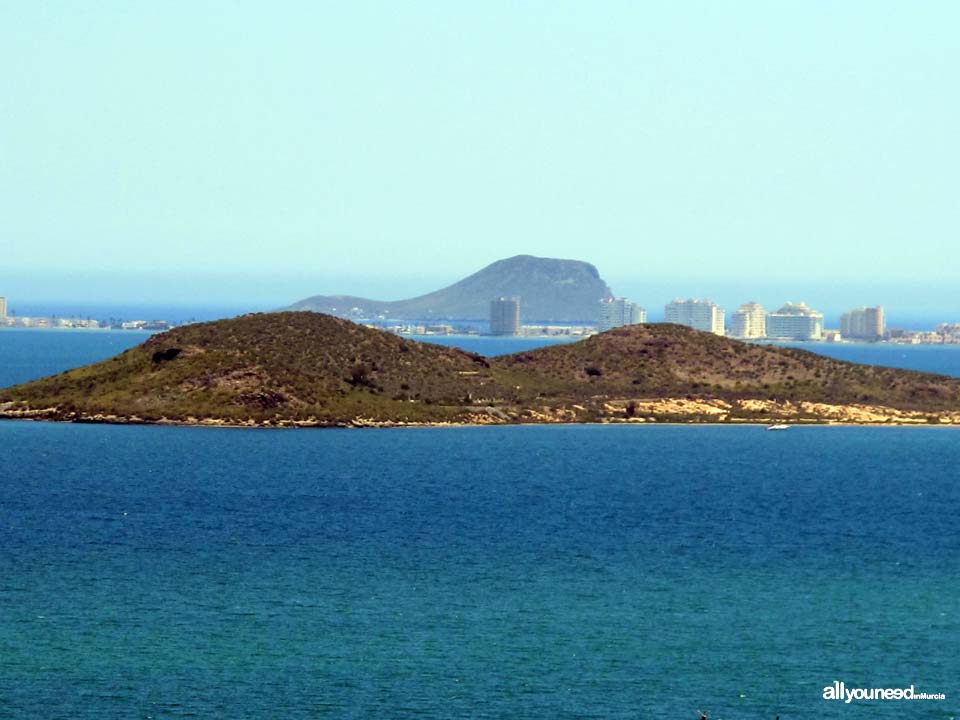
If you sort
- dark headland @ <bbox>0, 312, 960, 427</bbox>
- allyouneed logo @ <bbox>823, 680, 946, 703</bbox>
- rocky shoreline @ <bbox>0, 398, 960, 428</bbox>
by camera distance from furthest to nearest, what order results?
dark headland @ <bbox>0, 312, 960, 427</bbox>, rocky shoreline @ <bbox>0, 398, 960, 428</bbox>, allyouneed logo @ <bbox>823, 680, 946, 703</bbox>

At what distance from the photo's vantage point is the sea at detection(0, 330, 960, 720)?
62219 millimetres

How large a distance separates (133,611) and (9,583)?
9371mm

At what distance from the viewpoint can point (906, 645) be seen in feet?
229

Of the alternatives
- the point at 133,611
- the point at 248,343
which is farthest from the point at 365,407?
the point at 133,611

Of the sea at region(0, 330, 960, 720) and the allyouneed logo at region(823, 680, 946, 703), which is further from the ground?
the sea at region(0, 330, 960, 720)

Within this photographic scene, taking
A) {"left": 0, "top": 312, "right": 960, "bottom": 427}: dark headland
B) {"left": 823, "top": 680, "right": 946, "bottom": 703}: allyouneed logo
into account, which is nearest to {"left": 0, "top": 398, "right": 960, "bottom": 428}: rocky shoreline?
{"left": 0, "top": 312, "right": 960, "bottom": 427}: dark headland

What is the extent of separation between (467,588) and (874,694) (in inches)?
939

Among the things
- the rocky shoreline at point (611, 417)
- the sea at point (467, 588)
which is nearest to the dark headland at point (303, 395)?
the rocky shoreline at point (611, 417)

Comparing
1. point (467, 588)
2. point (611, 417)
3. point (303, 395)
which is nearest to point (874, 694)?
point (467, 588)

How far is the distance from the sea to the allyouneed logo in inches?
18.2

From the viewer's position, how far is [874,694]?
204 feet

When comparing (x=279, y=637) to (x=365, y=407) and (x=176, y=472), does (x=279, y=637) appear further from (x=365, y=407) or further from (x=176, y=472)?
(x=365, y=407)

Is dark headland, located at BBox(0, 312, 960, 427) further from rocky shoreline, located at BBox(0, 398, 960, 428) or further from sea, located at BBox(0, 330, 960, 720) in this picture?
sea, located at BBox(0, 330, 960, 720)

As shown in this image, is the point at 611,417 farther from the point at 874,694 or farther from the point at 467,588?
the point at 874,694
